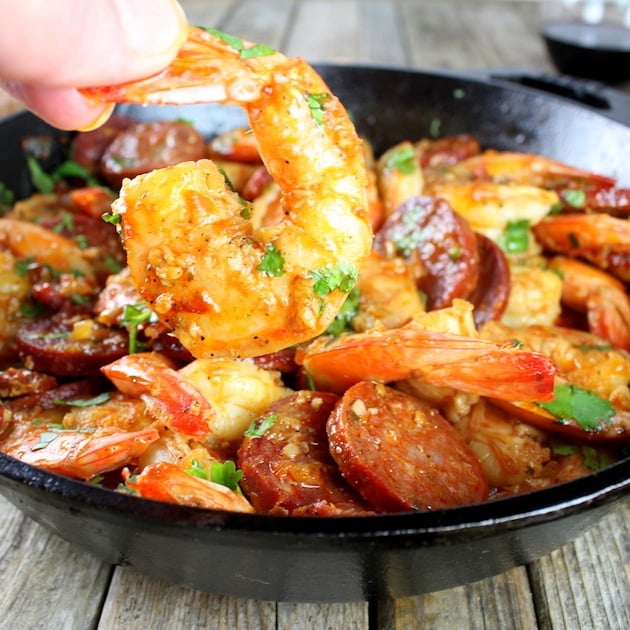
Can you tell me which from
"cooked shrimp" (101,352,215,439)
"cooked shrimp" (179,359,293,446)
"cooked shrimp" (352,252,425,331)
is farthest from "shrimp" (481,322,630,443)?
"cooked shrimp" (101,352,215,439)

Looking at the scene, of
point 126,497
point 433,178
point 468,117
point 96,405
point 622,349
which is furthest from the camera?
point 468,117

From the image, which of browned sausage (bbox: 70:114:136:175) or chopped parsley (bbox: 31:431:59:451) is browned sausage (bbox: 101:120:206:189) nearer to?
browned sausage (bbox: 70:114:136:175)

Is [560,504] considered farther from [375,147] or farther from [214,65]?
[375,147]

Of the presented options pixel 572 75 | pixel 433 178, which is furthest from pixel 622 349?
pixel 572 75

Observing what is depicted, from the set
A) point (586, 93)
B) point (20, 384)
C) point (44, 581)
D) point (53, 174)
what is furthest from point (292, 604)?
point (586, 93)

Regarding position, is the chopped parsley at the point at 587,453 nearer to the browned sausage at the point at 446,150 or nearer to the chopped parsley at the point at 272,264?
the chopped parsley at the point at 272,264

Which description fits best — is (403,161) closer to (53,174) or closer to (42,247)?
(42,247)
